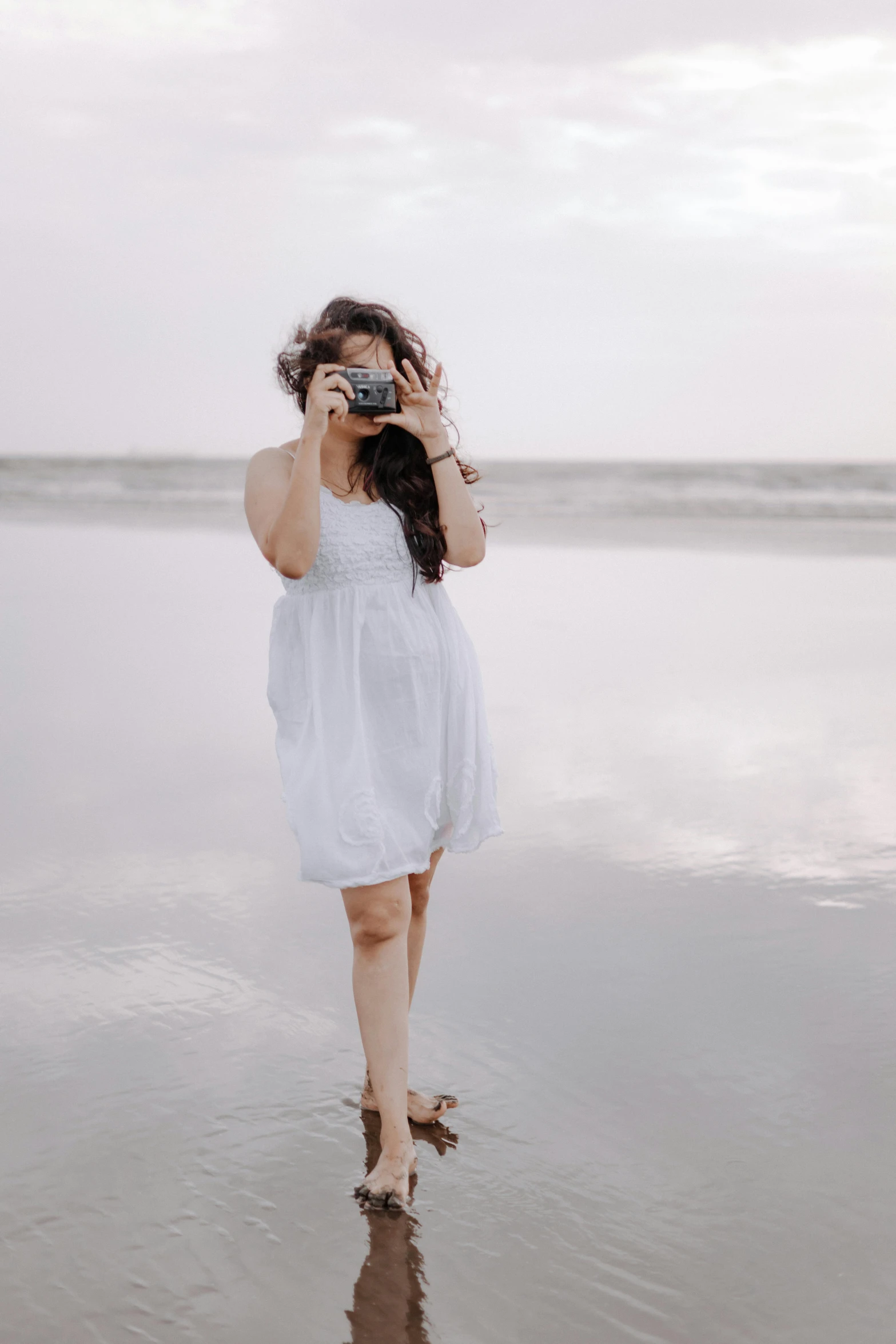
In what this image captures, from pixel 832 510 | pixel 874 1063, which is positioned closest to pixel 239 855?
pixel 874 1063

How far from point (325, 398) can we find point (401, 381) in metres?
0.20

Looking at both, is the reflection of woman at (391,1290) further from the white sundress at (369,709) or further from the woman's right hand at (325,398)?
the woman's right hand at (325,398)

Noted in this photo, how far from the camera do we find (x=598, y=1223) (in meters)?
2.29

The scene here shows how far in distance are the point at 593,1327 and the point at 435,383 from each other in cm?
190

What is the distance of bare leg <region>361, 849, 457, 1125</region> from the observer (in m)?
2.67

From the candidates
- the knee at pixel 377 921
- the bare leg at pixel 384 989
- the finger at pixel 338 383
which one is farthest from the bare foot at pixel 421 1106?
the finger at pixel 338 383

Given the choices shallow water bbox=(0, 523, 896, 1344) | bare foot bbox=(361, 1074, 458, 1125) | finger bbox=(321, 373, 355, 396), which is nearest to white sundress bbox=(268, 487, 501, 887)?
finger bbox=(321, 373, 355, 396)

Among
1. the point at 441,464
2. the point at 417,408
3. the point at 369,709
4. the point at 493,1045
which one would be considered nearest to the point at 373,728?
the point at 369,709

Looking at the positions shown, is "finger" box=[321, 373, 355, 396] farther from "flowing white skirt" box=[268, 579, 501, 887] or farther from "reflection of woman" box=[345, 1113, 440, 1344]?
"reflection of woman" box=[345, 1113, 440, 1344]

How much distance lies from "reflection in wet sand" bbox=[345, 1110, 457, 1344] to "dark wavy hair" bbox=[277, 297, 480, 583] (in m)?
1.32

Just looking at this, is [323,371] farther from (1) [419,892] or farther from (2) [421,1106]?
(2) [421,1106]

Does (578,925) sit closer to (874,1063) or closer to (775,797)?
(874,1063)

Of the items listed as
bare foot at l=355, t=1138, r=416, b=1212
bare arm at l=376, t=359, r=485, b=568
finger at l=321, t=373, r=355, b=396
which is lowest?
bare foot at l=355, t=1138, r=416, b=1212

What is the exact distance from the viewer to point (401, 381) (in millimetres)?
2643
